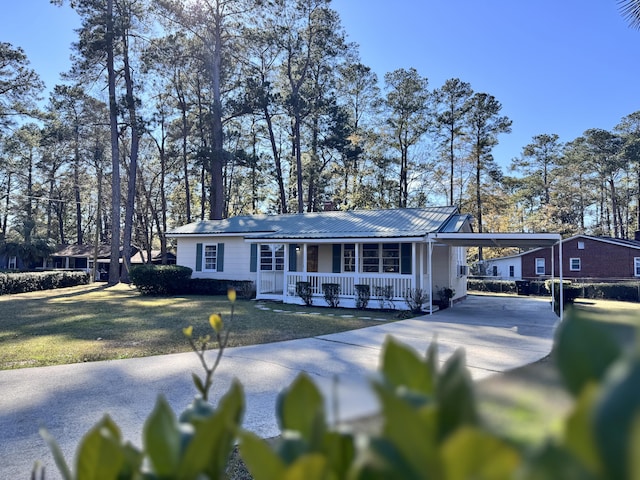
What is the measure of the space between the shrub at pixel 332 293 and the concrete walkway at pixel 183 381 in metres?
5.11

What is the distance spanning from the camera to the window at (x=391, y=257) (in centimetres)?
1466

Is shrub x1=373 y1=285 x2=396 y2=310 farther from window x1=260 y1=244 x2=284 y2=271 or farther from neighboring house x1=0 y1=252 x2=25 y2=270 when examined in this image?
neighboring house x1=0 y1=252 x2=25 y2=270

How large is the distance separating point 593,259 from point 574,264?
45.2 inches

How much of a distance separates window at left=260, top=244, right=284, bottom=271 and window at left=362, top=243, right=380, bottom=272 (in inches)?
168

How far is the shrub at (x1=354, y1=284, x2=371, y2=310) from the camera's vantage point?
44.8 feet

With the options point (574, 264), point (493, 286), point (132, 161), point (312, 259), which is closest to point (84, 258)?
point (132, 161)

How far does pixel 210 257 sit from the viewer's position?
19828mm

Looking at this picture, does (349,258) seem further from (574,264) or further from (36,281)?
(574,264)

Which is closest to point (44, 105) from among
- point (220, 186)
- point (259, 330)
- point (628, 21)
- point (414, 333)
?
point (220, 186)

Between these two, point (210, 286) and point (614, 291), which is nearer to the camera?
point (210, 286)

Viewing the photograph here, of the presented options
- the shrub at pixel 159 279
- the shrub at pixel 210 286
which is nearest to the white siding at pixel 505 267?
the shrub at pixel 210 286

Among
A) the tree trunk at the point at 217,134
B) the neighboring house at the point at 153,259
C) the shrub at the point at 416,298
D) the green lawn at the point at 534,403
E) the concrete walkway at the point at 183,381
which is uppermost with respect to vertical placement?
the tree trunk at the point at 217,134

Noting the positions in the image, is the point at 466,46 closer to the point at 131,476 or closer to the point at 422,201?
the point at 422,201

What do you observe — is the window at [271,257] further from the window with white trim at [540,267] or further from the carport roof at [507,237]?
the window with white trim at [540,267]
